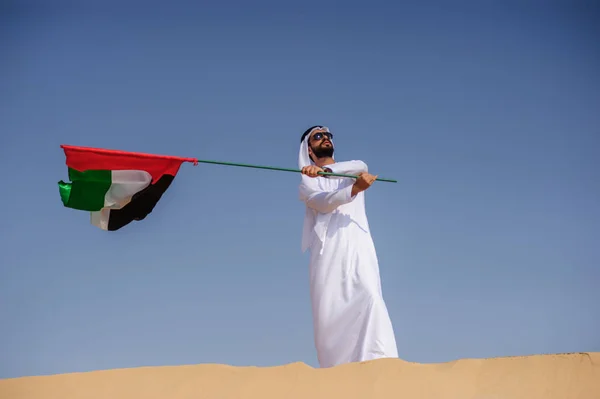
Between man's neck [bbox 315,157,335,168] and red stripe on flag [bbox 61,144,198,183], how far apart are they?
1.26 metres

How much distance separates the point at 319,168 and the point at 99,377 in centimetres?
272

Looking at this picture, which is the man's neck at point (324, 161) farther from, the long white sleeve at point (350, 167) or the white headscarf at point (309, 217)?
the long white sleeve at point (350, 167)

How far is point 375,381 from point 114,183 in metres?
3.87

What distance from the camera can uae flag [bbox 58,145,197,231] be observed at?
23.5 feet

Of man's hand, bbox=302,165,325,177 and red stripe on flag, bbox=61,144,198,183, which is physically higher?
red stripe on flag, bbox=61,144,198,183

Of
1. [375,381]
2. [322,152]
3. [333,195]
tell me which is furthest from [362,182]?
[375,381]

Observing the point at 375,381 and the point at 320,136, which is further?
the point at 320,136

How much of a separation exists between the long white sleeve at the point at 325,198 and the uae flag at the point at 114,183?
1238mm

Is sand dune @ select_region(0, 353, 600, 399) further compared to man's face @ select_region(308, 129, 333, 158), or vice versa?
man's face @ select_region(308, 129, 333, 158)

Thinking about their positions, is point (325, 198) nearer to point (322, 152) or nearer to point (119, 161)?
point (322, 152)

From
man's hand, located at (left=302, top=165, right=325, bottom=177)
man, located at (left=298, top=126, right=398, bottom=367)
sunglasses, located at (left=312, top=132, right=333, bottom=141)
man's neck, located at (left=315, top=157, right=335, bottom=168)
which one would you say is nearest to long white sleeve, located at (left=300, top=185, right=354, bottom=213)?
man, located at (left=298, top=126, right=398, bottom=367)

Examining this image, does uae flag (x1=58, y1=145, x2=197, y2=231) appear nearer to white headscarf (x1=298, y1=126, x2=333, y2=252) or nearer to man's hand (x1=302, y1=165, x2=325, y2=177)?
white headscarf (x1=298, y1=126, x2=333, y2=252)

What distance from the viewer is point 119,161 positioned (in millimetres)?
7188

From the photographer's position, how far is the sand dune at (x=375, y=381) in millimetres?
4344
